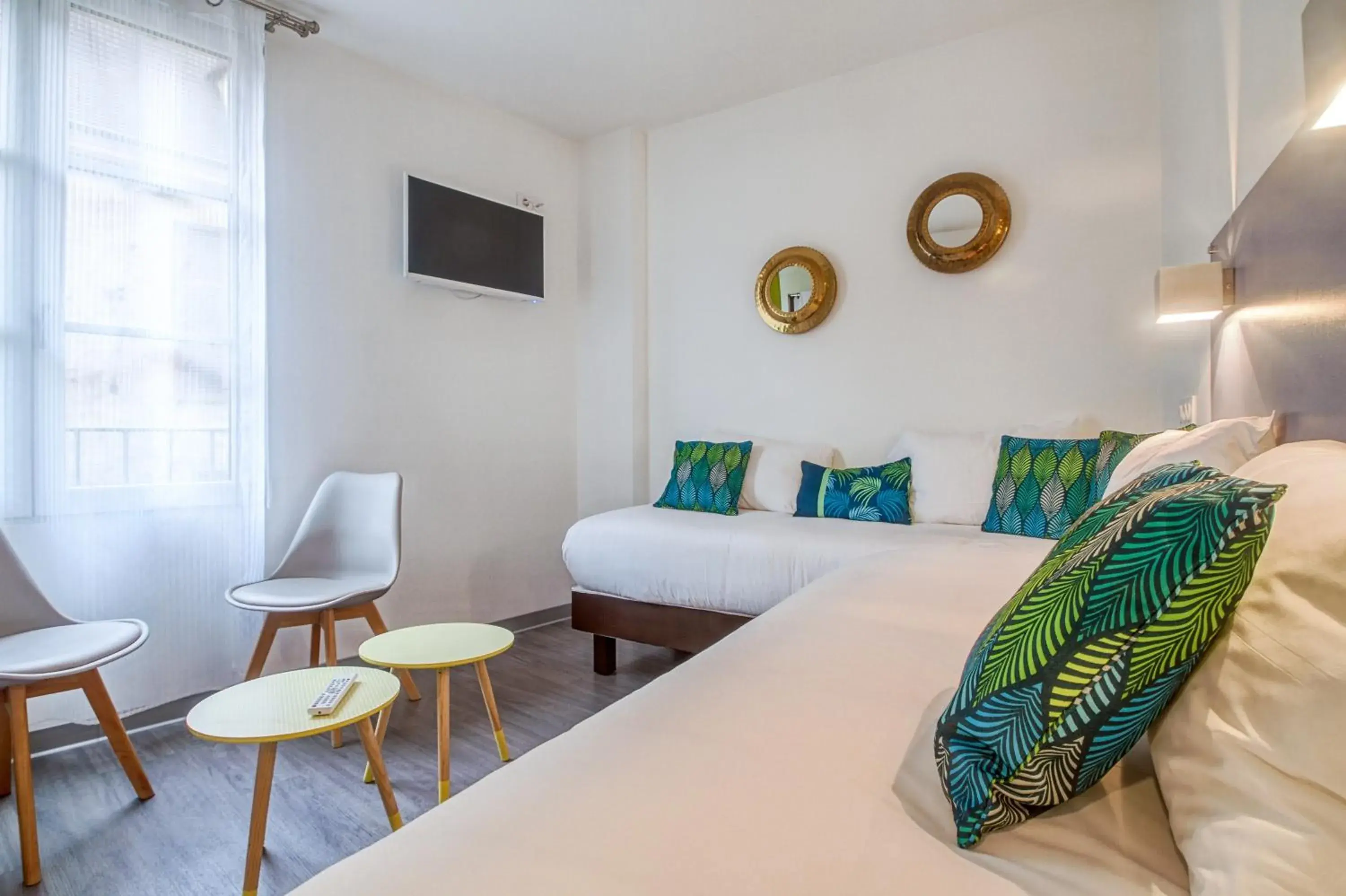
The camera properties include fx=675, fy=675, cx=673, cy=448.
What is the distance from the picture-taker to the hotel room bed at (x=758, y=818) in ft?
1.90

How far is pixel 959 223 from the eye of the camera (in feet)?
10.4

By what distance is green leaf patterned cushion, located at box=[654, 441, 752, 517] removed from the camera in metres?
3.34

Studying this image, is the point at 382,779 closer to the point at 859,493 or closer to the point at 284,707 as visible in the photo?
the point at 284,707

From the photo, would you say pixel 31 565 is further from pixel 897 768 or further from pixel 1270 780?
pixel 1270 780

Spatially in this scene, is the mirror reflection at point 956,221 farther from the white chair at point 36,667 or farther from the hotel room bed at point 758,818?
the white chair at point 36,667

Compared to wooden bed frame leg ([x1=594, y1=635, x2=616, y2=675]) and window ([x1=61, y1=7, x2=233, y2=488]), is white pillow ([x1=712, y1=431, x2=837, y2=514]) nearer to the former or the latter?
wooden bed frame leg ([x1=594, y1=635, x2=616, y2=675])

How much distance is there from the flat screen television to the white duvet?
4.77ft

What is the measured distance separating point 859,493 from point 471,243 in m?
2.35

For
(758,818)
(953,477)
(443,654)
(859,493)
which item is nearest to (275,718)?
(443,654)

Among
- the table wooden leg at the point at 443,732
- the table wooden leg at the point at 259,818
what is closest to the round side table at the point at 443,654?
the table wooden leg at the point at 443,732

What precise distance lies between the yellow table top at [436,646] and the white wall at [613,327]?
2014 millimetres

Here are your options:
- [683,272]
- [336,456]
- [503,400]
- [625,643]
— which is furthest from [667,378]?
[336,456]

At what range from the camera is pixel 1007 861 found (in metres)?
0.62

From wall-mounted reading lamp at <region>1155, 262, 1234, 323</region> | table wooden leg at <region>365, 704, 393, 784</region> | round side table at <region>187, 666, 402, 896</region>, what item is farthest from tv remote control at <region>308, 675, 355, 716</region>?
wall-mounted reading lamp at <region>1155, 262, 1234, 323</region>
